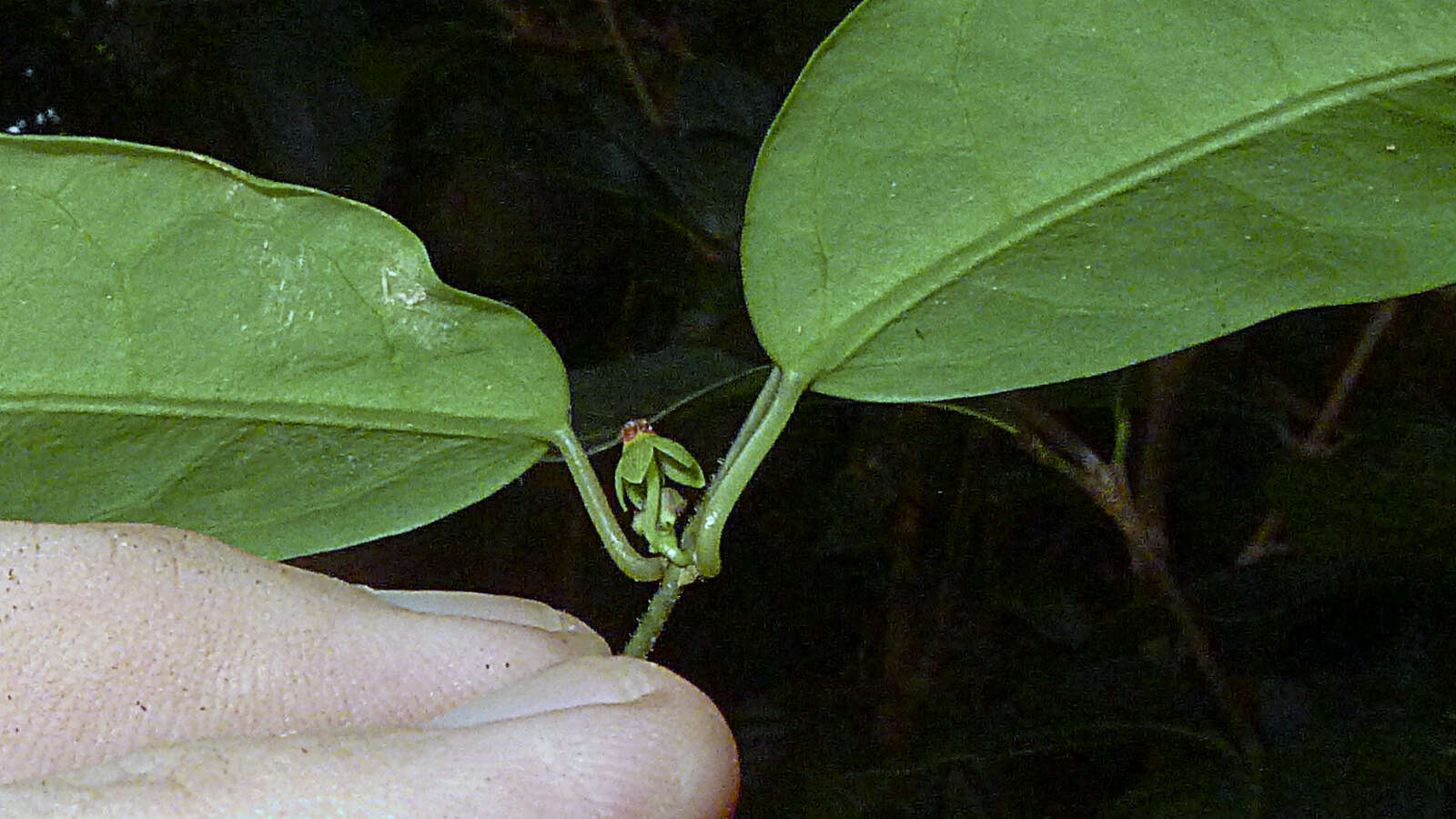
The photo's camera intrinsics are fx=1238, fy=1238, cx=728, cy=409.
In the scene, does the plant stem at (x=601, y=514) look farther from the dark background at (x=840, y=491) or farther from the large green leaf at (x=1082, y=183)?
the dark background at (x=840, y=491)

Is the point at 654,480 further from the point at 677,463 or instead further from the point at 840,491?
the point at 840,491

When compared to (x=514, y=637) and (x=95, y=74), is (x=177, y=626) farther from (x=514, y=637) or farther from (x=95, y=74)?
(x=95, y=74)

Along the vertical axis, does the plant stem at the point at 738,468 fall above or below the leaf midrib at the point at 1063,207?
below

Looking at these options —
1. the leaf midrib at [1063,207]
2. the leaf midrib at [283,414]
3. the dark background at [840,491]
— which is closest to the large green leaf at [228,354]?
the leaf midrib at [283,414]

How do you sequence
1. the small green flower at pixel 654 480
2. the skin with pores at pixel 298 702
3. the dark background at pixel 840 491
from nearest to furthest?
the skin with pores at pixel 298 702
the small green flower at pixel 654 480
the dark background at pixel 840 491

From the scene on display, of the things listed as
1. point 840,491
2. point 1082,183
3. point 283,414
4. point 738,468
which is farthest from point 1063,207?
point 840,491

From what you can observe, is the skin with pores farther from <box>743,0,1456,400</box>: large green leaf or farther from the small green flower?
<box>743,0,1456,400</box>: large green leaf

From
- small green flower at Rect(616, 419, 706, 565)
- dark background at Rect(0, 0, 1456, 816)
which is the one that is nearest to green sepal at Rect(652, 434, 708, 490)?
small green flower at Rect(616, 419, 706, 565)

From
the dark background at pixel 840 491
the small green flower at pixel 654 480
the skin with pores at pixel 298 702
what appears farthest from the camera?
the dark background at pixel 840 491
